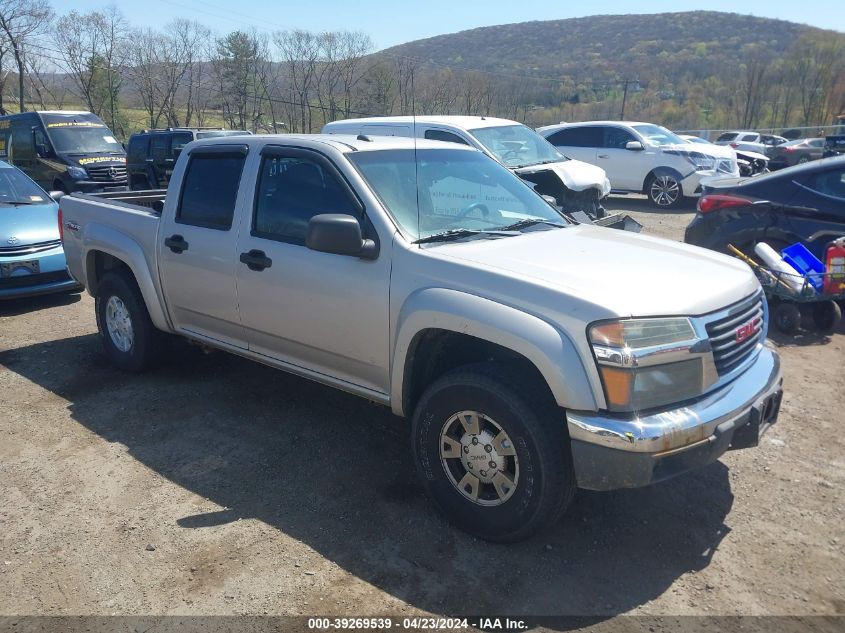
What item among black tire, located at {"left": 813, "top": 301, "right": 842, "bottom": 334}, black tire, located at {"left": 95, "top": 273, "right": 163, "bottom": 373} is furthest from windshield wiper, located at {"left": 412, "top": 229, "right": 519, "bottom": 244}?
black tire, located at {"left": 813, "top": 301, "right": 842, "bottom": 334}

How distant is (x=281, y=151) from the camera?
434 cm

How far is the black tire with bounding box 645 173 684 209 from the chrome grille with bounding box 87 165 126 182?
11.7m

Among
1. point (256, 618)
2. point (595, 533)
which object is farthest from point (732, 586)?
point (256, 618)

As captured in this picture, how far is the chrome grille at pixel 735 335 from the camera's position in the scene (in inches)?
125

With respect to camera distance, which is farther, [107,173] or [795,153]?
[795,153]

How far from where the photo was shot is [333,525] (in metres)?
3.53

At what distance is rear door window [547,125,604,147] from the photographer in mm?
15273

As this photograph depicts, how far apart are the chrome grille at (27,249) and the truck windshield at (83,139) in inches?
335

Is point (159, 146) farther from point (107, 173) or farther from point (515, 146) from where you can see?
point (515, 146)

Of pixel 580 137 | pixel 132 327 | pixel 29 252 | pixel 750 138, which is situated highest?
pixel 580 137

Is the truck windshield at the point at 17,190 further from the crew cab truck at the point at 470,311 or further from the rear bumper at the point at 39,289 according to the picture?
the crew cab truck at the point at 470,311

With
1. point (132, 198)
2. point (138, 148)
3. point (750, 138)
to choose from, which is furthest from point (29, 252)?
point (750, 138)

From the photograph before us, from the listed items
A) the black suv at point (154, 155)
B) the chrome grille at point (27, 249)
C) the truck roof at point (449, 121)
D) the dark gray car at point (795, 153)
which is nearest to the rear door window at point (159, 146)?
the black suv at point (154, 155)

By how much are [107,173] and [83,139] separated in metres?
1.21
